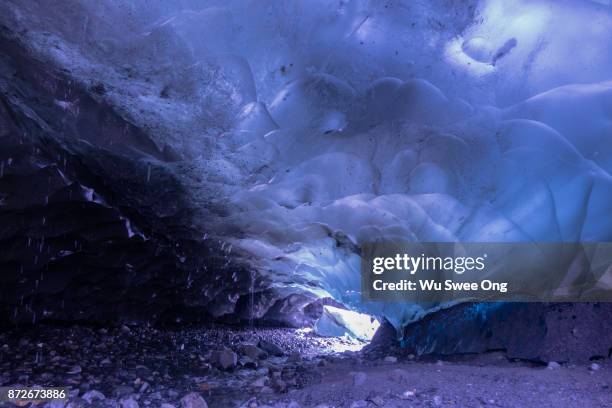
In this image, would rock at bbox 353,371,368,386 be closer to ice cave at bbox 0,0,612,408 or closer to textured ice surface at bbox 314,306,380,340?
ice cave at bbox 0,0,612,408

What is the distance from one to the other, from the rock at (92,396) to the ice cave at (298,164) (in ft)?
0.06

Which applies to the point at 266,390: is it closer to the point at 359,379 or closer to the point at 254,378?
the point at 254,378

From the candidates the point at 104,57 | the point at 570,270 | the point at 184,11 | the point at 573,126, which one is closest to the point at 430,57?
the point at 573,126

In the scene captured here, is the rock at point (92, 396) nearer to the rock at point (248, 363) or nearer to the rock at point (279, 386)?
the rock at point (279, 386)

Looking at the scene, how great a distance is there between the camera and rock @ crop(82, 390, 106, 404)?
326cm

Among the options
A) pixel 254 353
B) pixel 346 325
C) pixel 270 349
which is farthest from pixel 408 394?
pixel 346 325

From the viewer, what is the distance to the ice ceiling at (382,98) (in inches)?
116

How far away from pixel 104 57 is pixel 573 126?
13.0 ft

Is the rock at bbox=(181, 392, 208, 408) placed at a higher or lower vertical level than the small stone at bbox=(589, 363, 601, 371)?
lower

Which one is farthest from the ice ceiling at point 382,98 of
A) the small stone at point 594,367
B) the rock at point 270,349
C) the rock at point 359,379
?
the rock at point 270,349

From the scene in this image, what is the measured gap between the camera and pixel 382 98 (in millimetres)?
3621
